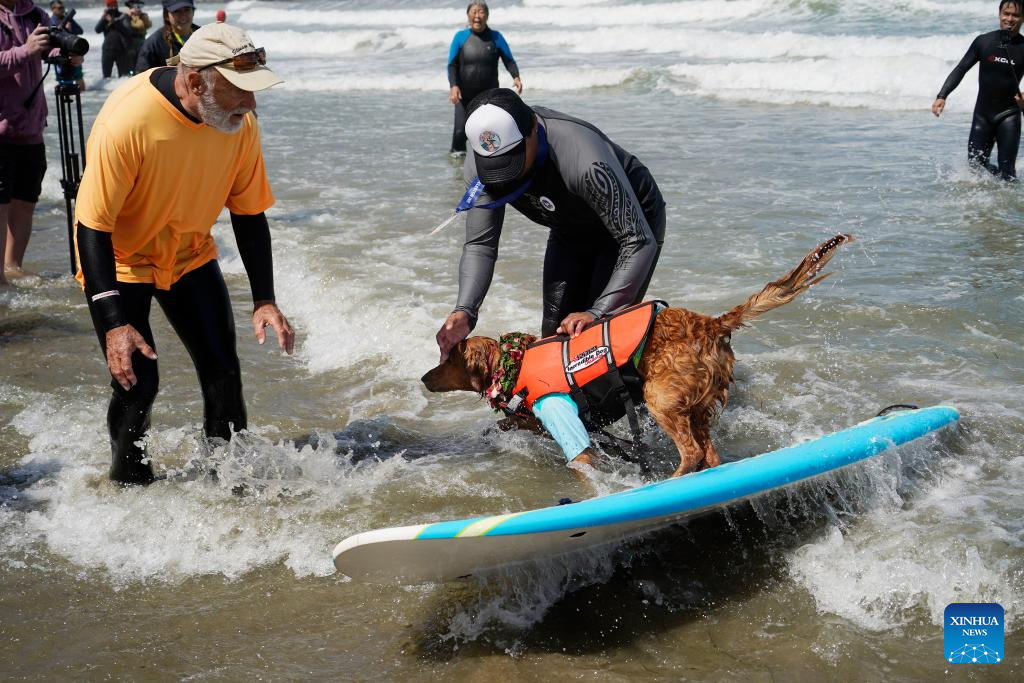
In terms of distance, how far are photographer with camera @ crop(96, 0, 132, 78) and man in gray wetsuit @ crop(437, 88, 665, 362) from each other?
2051cm

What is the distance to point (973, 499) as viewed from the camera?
453 cm

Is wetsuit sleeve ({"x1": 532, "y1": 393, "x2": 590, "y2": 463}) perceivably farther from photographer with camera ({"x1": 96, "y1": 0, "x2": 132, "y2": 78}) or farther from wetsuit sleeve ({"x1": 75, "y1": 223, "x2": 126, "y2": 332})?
photographer with camera ({"x1": 96, "y1": 0, "x2": 132, "y2": 78})

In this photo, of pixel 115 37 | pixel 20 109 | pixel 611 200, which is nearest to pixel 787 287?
pixel 611 200

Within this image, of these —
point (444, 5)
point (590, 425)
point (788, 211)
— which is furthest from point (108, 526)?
point (444, 5)

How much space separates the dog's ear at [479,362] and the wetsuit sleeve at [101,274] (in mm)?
1617

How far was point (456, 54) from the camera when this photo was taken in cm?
1325

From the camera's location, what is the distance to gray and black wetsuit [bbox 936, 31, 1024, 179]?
408 inches

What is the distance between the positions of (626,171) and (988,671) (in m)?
2.69

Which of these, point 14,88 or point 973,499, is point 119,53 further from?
point 973,499

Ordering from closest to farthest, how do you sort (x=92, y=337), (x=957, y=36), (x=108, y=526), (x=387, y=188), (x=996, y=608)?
(x=996, y=608) → (x=108, y=526) → (x=92, y=337) → (x=387, y=188) → (x=957, y=36)

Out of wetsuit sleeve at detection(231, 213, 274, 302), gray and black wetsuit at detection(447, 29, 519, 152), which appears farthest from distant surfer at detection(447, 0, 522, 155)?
wetsuit sleeve at detection(231, 213, 274, 302)

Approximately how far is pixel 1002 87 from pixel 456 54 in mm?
→ 6874

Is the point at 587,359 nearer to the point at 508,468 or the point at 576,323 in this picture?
the point at 576,323

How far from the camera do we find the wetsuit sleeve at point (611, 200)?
4.31m
